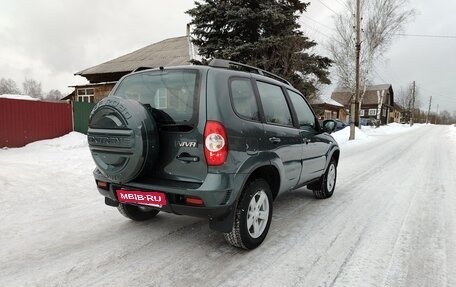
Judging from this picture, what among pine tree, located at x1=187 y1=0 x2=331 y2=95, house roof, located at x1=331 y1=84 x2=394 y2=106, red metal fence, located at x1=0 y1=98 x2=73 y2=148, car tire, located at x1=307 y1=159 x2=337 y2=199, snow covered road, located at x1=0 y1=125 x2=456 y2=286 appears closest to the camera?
snow covered road, located at x1=0 y1=125 x2=456 y2=286

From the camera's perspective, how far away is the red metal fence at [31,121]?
10.9 metres

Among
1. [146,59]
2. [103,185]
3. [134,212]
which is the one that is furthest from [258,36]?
[103,185]

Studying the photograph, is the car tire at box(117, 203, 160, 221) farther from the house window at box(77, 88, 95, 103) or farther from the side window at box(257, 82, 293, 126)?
the house window at box(77, 88, 95, 103)

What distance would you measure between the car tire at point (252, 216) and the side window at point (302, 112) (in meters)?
1.41

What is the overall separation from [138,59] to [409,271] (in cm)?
2482

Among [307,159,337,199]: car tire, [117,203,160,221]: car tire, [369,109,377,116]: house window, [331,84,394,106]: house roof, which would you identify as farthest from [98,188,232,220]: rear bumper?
[369,109,377,116]: house window

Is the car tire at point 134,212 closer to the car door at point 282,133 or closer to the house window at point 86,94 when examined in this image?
the car door at point 282,133

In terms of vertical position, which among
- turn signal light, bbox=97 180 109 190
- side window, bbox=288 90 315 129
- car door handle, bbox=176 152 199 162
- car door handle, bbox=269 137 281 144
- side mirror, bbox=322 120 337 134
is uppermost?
side window, bbox=288 90 315 129

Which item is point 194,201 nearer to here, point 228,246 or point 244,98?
point 228,246

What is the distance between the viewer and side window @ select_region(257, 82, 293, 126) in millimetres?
3850

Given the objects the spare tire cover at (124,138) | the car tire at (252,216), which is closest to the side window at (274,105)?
the car tire at (252,216)

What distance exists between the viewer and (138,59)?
82.7ft

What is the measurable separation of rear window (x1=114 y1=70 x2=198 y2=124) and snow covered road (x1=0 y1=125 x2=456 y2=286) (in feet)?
4.64

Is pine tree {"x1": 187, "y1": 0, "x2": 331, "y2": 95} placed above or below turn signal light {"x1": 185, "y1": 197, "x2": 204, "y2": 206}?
above
